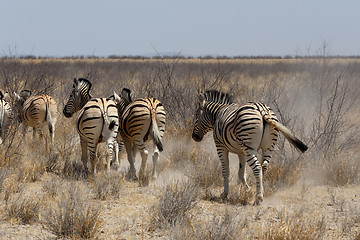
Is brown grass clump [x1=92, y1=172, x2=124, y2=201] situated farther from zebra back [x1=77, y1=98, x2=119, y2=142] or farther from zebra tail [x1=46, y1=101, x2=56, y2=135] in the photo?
zebra tail [x1=46, y1=101, x2=56, y2=135]

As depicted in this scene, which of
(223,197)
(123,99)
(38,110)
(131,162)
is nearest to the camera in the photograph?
(223,197)

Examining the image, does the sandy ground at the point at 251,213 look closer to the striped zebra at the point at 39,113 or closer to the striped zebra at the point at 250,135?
the striped zebra at the point at 250,135

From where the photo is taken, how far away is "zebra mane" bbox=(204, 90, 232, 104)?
7.31m

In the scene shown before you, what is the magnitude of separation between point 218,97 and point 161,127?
114 cm

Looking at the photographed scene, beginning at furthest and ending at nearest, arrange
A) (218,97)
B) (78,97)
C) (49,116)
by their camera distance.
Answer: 1. (49,116)
2. (78,97)
3. (218,97)

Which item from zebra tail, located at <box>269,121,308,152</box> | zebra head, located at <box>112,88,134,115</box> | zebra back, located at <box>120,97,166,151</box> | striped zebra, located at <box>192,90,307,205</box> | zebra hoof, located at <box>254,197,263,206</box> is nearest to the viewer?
zebra tail, located at <box>269,121,308,152</box>

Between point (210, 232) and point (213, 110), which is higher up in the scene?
point (213, 110)

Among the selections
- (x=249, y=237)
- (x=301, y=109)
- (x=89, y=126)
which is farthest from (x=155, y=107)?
(x=301, y=109)

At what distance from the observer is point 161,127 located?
24.6 feet

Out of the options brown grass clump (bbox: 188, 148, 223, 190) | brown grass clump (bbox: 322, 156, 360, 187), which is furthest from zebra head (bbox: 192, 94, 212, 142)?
brown grass clump (bbox: 322, 156, 360, 187)

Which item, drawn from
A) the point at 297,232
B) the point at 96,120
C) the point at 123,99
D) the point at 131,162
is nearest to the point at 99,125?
the point at 96,120

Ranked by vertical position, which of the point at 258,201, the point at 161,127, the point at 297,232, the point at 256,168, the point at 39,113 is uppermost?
the point at 161,127

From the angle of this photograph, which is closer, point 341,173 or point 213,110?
point 213,110

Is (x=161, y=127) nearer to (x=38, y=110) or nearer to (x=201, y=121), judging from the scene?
(x=201, y=121)
